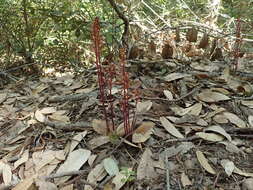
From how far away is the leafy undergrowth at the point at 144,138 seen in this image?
1.20m

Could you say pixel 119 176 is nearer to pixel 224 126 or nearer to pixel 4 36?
pixel 224 126

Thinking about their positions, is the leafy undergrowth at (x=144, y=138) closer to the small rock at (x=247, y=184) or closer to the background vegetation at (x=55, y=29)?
the small rock at (x=247, y=184)

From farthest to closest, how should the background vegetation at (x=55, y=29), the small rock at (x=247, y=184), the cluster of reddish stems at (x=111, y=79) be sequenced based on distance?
the background vegetation at (x=55, y=29) → the cluster of reddish stems at (x=111, y=79) → the small rock at (x=247, y=184)

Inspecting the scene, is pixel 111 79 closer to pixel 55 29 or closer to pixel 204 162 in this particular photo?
pixel 204 162

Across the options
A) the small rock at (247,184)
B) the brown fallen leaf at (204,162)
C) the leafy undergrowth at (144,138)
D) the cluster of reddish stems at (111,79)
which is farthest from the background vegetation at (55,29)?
the small rock at (247,184)

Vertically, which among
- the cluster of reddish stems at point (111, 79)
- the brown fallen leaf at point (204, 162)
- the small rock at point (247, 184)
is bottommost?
the small rock at point (247, 184)

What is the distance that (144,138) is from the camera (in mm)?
1353

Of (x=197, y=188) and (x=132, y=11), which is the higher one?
(x=132, y=11)

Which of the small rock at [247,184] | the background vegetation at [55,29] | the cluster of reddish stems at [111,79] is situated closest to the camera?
the small rock at [247,184]

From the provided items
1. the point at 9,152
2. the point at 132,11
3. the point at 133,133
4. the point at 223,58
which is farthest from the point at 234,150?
the point at 132,11

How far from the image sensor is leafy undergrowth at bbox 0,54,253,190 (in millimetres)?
1200

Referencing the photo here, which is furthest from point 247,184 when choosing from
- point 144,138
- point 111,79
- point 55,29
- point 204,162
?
point 55,29

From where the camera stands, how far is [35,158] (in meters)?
1.37

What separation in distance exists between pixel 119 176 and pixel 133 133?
0.78ft
